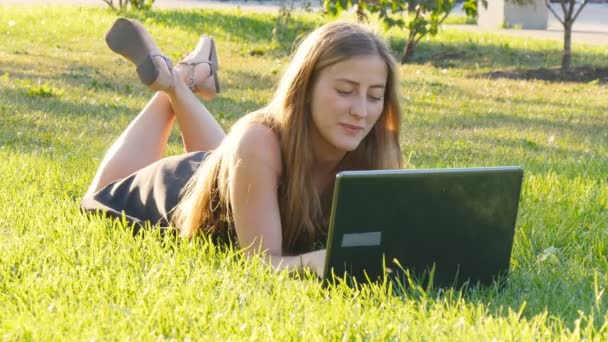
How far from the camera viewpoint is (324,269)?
10.6 ft

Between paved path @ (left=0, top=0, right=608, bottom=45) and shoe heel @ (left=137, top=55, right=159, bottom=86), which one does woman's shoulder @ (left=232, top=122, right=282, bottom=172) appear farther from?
paved path @ (left=0, top=0, right=608, bottom=45)

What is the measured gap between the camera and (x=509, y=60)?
12953 mm

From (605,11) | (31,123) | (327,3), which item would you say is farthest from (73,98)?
(605,11)

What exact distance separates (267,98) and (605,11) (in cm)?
1622

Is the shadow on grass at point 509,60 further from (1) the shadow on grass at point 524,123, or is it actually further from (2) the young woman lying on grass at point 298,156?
(2) the young woman lying on grass at point 298,156

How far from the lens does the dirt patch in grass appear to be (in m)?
11.4

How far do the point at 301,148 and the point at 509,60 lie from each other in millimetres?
9622

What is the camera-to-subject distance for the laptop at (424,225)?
10.1ft

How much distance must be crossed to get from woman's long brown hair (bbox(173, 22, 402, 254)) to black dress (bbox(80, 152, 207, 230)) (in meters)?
0.30

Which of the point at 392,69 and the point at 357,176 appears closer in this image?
the point at 357,176

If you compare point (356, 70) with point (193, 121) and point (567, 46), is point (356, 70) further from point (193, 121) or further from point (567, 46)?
point (567, 46)

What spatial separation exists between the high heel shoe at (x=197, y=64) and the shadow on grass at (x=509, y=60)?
642cm

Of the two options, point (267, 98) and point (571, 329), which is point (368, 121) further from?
point (267, 98)

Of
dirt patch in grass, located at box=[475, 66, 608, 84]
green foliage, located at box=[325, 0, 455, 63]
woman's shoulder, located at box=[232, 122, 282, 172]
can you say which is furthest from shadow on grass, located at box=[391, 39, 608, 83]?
woman's shoulder, located at box=[232, 122, 282, 172]
